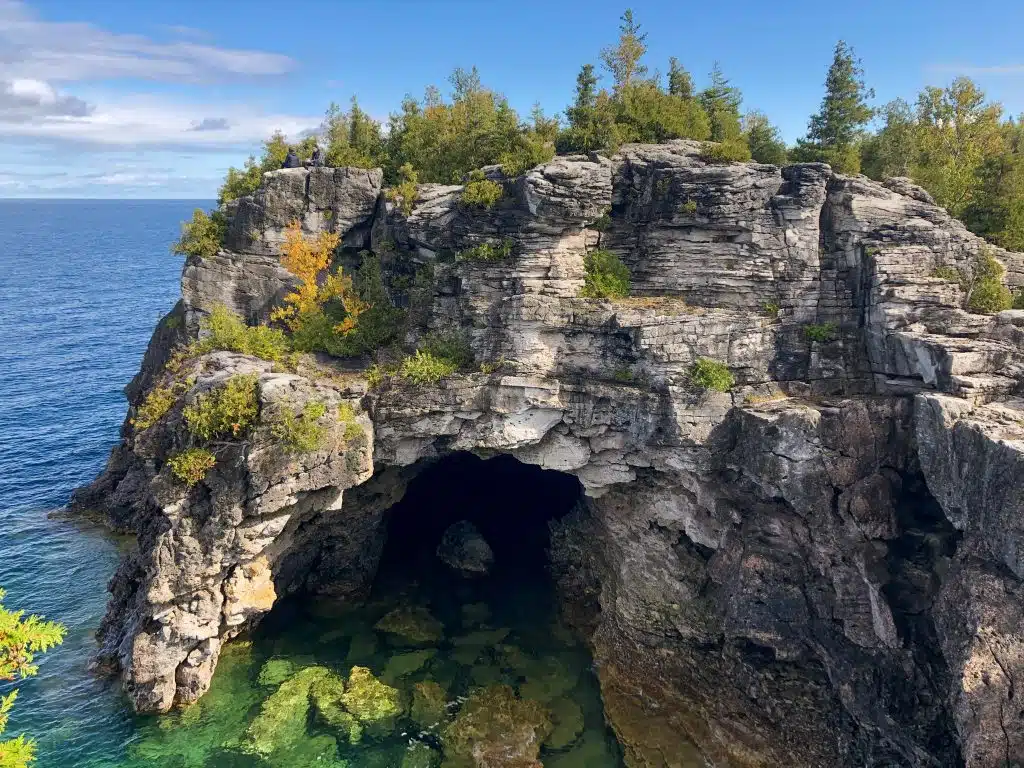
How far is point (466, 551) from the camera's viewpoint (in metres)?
32.0

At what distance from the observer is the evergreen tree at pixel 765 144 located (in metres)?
27.8

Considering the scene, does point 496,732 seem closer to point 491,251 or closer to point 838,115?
point 491,251

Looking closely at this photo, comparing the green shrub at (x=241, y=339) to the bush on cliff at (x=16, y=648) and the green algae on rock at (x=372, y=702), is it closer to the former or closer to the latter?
the green algae on rock at (x=372, y=702)

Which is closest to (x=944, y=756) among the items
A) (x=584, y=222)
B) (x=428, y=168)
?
(x=584, y=222)

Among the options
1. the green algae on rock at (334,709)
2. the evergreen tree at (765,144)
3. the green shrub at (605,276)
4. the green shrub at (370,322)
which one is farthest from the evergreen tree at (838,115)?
the green algae on rock at (334,709)

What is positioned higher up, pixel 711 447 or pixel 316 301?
pixel 316 301

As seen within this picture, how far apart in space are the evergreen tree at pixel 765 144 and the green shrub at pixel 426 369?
16.3 meters

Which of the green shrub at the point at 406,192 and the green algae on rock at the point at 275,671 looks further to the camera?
the green shrub at the point at 406,192

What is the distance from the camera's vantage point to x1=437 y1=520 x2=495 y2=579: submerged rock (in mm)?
31688

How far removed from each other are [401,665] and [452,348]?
1259 cm

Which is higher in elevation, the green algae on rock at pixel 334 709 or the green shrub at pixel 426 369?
the green shrub at pixel 426 369

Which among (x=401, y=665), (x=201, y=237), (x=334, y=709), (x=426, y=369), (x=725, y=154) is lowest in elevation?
(x=334, y=709)

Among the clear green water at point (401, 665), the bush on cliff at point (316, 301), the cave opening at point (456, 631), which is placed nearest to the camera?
the clear green water at point (401, 665)

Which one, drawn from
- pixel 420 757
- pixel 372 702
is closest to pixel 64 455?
pixel 372 702
